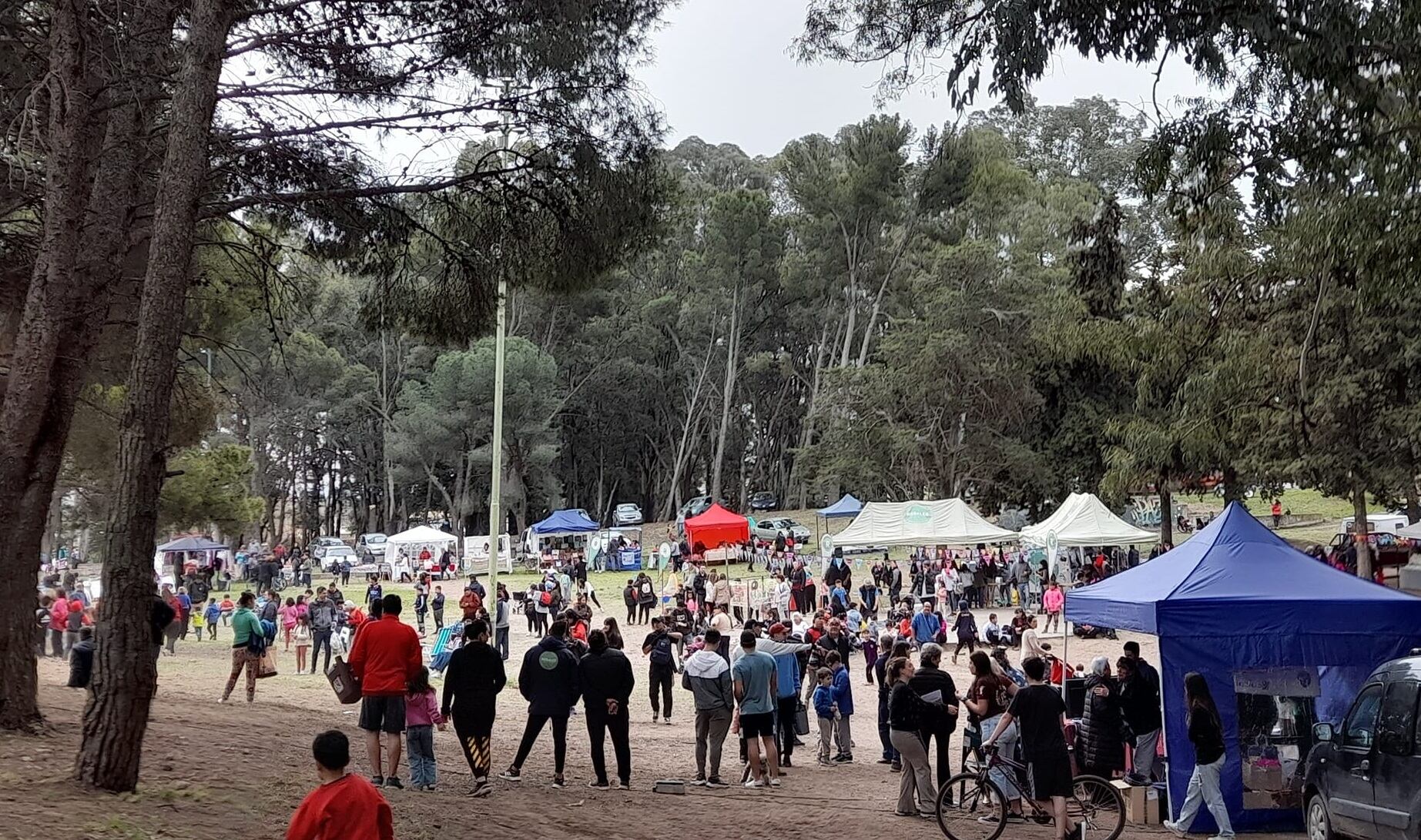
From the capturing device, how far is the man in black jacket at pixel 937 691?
32.6ft

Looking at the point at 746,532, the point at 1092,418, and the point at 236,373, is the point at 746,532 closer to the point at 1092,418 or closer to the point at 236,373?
the point at 1092,418

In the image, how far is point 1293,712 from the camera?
9875 millimetres

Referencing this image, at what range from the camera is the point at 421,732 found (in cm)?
966

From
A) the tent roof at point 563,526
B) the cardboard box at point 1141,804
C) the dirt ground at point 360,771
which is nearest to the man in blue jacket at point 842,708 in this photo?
the dirt ground at point 360,771

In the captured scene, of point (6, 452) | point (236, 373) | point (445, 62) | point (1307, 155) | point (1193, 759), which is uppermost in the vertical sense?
point (236, 373)

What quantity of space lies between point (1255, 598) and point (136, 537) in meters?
8.03

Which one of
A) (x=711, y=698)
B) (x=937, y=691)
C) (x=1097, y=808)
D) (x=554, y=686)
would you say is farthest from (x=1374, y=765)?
(x=554, y=686)

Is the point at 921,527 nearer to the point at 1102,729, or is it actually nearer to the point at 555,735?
the point at 1102,729

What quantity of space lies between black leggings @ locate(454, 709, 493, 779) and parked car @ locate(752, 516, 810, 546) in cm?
3405

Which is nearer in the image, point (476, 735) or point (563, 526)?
point (476, 735)

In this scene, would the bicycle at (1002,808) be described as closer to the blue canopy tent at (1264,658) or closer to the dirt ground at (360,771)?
the dirt ground at (360,771)

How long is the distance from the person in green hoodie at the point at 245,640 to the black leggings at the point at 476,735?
5241 millimetres

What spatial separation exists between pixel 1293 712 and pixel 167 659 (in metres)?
18.0

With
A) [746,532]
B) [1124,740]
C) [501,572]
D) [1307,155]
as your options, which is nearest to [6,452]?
[1124,740]
